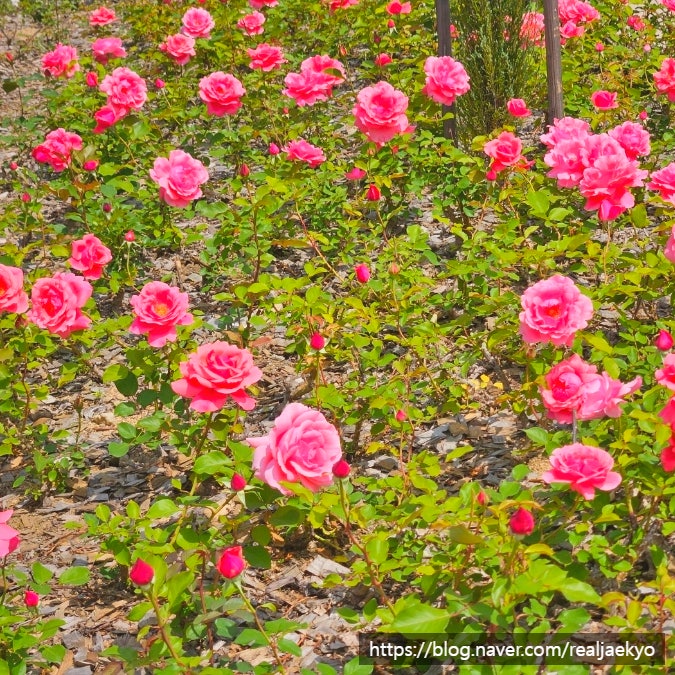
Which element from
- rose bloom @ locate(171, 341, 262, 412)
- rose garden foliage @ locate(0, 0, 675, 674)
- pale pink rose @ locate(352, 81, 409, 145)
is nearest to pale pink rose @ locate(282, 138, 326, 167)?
rose garden foliage @ locate(0, 0, 675, 674)

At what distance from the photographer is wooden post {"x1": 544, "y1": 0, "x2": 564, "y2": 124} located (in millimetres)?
4367

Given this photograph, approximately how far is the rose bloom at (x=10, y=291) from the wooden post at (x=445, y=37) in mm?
2458

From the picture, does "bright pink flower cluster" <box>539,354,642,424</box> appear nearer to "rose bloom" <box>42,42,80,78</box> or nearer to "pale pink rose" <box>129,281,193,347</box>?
"pale pink rose" <box>129,281,193,347</box>

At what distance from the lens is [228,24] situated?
6020 mm

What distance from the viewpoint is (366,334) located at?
362 cm

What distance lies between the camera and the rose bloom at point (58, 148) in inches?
165

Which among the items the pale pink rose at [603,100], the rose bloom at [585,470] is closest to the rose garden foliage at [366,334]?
the rose bloom at [585,470]

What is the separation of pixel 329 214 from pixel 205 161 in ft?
3.25

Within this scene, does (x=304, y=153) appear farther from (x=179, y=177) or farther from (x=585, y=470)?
(x=585, y=470)

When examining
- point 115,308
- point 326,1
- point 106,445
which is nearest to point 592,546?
point 106,445

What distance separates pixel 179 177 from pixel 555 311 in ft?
5.62

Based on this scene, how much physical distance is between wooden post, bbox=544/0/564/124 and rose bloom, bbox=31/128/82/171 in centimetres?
241

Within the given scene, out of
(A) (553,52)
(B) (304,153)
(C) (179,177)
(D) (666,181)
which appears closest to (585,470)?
(D) (666,181)

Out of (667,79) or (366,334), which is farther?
(667,79)
